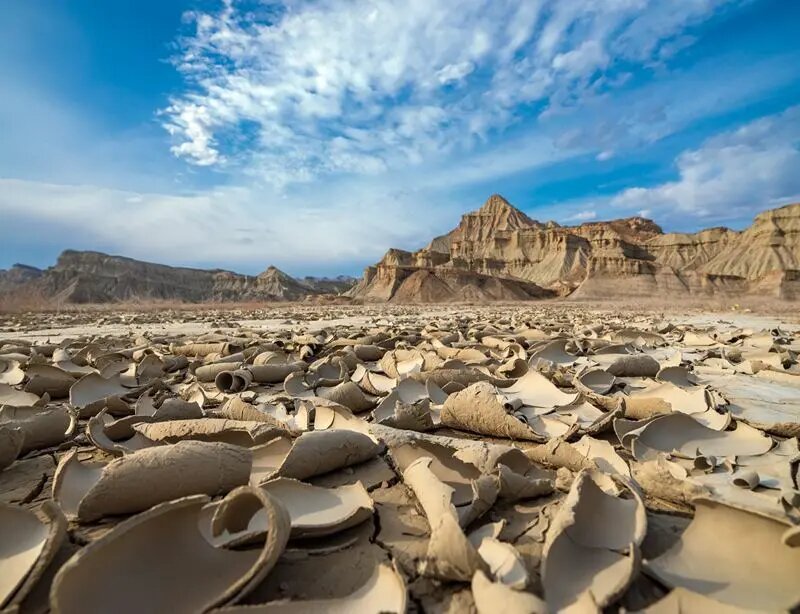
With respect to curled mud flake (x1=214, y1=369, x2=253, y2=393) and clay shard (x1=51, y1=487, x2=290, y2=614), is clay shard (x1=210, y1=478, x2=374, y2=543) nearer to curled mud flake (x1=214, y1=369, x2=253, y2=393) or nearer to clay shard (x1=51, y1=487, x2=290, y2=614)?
clay shard (x1=51, y1=487, x2=290, y2=614)

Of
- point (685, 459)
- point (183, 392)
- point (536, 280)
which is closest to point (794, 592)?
point (685, 459)

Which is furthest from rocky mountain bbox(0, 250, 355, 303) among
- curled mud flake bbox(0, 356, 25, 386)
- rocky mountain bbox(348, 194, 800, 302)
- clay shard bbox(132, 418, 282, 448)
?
clay shard bbox(132, 418, 282, 448)

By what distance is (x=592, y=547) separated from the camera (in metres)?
0.97

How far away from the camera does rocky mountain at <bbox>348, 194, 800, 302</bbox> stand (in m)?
38.6

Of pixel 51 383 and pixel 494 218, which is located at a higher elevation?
pixel 494 218

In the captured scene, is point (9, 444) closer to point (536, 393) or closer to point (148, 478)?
point (148, 478)

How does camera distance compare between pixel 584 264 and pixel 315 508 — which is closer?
pixel 315 508

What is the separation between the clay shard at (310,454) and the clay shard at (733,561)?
3.14 feet

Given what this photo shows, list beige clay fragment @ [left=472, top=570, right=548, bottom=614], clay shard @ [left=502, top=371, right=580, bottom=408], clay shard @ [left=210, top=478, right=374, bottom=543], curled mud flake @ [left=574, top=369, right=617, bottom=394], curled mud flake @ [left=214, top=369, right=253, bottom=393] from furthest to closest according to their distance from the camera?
curled mud flake @ [left=214, top=369, right=253, bottom=393], curled mud flake @ [left=574, top=369, right=617, bottom=394], clay shard @ [left=502, top=371, right=580, bottom=408], clay shard @ [left=210, top=478, right=374, bottom=543], beige clay fragment @ [left=472, top=570, right=548, bottom=614]

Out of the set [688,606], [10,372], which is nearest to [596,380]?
[688,606]

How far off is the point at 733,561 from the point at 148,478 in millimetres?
1462

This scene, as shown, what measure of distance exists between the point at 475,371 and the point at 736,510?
6.26ft

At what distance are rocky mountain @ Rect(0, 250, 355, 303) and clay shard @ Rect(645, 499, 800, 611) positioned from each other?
184ft

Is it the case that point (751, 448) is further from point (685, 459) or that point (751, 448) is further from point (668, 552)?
point (668, 552)
